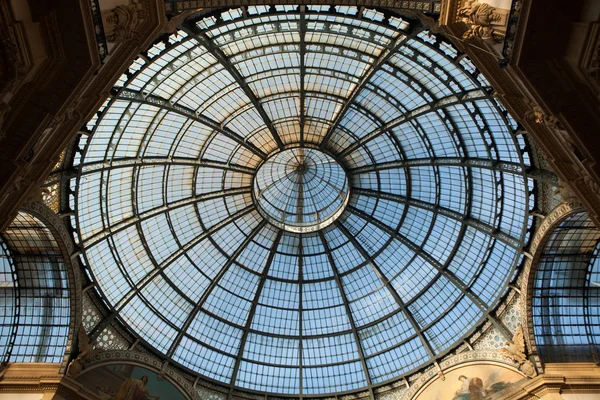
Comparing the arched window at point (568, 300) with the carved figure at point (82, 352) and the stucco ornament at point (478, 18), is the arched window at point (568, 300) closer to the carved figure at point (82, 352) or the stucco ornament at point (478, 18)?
the stucco ornament at point (478, 18)

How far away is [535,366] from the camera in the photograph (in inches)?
960

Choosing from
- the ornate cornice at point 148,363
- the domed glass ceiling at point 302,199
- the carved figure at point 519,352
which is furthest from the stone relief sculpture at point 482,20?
the ornate cornice at point 148,363

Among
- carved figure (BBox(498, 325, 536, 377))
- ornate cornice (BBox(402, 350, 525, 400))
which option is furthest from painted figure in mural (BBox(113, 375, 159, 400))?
carved figure (BBox(498, 325, 536, 377))

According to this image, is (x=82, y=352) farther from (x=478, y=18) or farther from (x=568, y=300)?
(x=568, y=300)

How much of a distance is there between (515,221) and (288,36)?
16150mm

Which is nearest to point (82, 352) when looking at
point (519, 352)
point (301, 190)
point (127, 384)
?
point (127, 384)

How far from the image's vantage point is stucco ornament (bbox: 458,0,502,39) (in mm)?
12062

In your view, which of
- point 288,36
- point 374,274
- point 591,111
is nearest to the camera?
point 591,111

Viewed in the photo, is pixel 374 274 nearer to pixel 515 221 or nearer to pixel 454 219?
pixel 454 219

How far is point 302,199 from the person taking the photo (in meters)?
34.3

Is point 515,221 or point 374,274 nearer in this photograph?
point 515,221

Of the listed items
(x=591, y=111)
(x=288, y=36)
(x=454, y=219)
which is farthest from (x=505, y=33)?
(x=454, y=219)

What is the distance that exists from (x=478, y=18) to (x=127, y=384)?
84.9 feet

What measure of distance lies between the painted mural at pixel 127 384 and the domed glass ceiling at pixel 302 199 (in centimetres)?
236
